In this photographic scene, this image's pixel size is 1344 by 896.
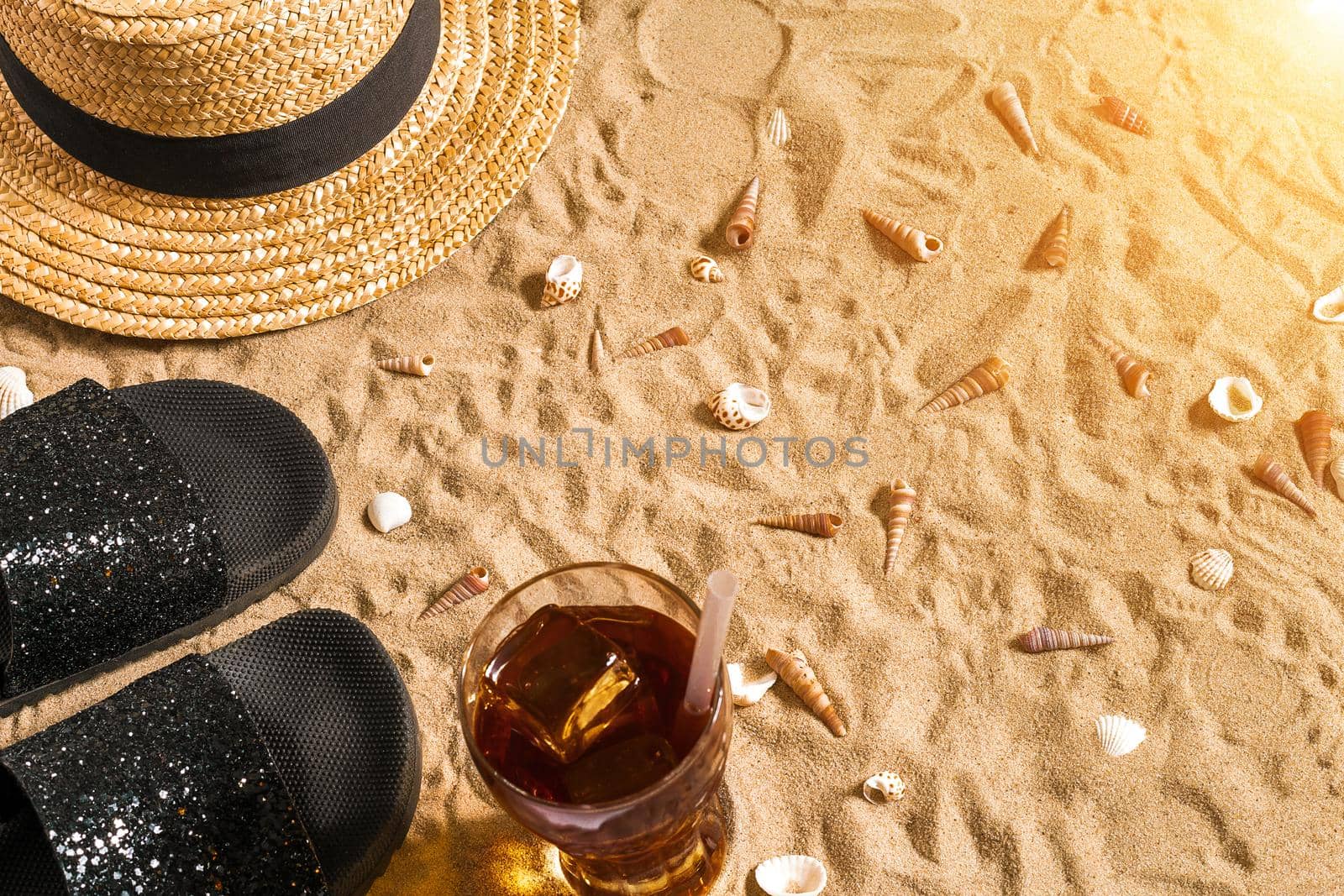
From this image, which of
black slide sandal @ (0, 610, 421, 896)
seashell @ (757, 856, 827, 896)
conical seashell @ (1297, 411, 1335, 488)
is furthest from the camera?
conical seashell @ (1297, 411, 1335, 488)

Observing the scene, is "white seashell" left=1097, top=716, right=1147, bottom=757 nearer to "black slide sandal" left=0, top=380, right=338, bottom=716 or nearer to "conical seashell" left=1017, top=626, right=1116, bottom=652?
"conical seashell" left=1017, top=626, right=1116, bottom=652

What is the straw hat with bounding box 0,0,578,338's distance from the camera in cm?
205

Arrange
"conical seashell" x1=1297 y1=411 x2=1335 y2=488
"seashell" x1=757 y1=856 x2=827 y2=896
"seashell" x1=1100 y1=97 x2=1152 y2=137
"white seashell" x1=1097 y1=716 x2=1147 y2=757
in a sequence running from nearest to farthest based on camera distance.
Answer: "seashell" x1=757 y1=856 x2=827 y2=896 < "white seashell" x1=1097 y1=716 x2=1147 y2=757 < "conical seashell" x1=1297 y1=411 x2=1335 y2=488 < "seashell" x1=1100 y1=97 x2=1152 y2=137

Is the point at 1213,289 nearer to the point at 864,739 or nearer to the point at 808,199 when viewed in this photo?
the point at 808,199

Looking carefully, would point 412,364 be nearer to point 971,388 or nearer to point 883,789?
point 971,388

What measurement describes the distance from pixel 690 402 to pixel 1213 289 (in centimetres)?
118

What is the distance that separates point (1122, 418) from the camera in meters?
2.25

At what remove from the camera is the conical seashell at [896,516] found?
2088 millimetres

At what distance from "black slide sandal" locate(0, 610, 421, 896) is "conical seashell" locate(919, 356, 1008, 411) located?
1.20m

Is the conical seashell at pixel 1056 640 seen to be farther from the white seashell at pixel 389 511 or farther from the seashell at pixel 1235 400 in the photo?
the white seashell at pixel 389 511

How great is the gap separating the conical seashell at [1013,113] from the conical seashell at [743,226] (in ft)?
2.23

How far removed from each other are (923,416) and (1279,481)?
69cm

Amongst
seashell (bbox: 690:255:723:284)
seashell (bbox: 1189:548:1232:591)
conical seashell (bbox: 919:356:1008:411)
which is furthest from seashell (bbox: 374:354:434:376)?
seashell (bbox: 1189:548:1232:591)

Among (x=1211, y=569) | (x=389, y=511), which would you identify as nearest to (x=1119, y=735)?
(x=1211, y=569)
